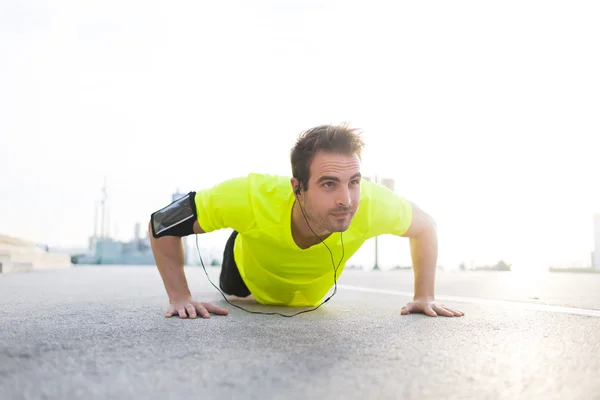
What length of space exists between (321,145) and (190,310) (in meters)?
1.17

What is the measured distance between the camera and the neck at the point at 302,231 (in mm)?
3369

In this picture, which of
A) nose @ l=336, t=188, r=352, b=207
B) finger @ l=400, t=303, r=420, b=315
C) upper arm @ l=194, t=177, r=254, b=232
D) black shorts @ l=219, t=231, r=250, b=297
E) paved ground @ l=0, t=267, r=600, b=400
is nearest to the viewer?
paved ground @ l=0, t=267, r=600, b=400

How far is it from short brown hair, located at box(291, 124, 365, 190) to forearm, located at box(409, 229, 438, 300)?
821mm

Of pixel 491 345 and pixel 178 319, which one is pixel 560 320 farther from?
pixel 178 319

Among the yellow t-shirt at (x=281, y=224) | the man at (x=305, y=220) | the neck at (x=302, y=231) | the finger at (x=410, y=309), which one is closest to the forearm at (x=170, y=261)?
the man at (x=305, y=220)

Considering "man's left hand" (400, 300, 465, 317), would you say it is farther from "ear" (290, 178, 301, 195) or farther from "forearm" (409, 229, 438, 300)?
"ear" (290, 178, 301, 195)

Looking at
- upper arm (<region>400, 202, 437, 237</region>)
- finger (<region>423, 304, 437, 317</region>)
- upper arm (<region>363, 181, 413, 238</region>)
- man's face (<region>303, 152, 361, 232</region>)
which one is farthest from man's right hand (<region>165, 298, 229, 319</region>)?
upper arm (<region>400, 202, 437, 237</region>)

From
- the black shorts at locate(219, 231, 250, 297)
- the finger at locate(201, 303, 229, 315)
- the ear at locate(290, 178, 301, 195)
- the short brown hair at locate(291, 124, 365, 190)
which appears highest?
the short brown hair at locate(291, 124, 365, 190)

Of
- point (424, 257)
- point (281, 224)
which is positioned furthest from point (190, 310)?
point (424, 257)

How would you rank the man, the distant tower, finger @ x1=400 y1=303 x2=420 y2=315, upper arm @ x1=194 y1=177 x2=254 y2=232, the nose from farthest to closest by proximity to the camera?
the distant tower < finger @ x1=400 y1=303 x2=420 y2=315 < upper arm @ x1=194 y1=177 x2=254 y2=232 < the man < the nose

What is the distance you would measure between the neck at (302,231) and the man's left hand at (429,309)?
0.66m

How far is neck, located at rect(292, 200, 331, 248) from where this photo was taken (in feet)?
11.1

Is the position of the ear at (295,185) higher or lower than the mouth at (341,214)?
higher

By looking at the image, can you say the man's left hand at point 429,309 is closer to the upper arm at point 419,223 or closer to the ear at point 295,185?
the upper arm at point 419,223
